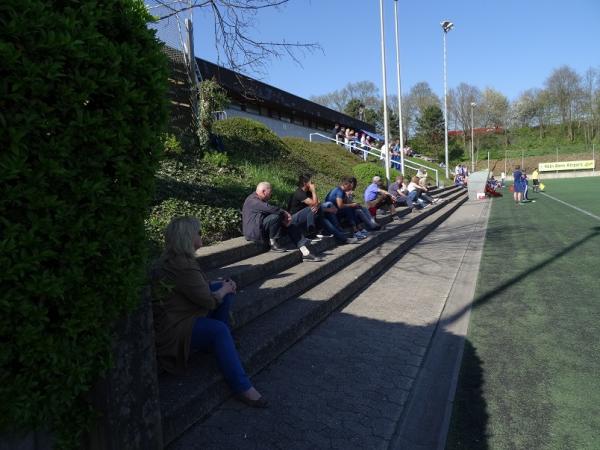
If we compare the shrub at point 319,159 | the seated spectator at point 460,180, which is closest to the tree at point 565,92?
the seated spectator at point 460,180

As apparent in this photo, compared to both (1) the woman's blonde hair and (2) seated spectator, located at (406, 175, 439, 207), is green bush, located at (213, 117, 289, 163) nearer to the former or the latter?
(2) seated spectator, located at (406, 175, 439, 207)

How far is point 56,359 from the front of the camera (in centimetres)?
180

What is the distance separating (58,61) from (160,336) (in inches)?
76.6

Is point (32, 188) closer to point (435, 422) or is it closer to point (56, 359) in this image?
point (56, 359)

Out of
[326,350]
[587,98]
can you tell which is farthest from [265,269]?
[587,98]

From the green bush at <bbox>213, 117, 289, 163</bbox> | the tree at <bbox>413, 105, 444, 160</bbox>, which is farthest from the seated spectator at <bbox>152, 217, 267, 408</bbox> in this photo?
the tree at <bbox>413, 105, 444, 160</bbox>

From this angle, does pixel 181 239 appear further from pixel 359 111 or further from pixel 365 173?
pixel 359 111

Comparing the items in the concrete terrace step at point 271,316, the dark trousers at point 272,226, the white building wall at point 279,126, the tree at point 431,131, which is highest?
the tree at point 431,131

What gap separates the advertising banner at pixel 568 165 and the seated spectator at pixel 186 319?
61.2 m

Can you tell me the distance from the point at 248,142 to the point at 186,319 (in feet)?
34.9

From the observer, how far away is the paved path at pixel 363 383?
2.81 m

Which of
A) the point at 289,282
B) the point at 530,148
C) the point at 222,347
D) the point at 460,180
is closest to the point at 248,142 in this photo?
the point at 289,282

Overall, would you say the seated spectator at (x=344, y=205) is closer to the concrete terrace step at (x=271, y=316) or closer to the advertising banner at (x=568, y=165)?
the concrete terrace step at (x=271, y=316)

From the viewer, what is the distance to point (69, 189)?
5.98 ft
